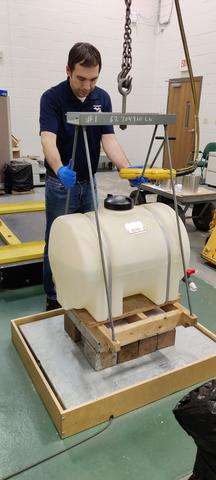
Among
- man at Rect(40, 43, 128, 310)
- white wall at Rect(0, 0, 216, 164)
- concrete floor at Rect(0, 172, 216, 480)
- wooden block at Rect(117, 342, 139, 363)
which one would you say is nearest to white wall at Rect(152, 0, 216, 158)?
white wall at Rect(0, 0, 216, 164)

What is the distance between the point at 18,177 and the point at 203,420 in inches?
208

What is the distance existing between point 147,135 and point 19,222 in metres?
6.59

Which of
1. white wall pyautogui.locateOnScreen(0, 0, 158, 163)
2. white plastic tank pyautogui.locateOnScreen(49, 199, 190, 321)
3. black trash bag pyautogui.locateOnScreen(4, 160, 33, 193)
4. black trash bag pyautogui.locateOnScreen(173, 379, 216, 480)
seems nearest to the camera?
black trash bag pyautogui.locateOnScreen(173, 379, 216, 480)

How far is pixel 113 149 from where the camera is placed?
2.17m

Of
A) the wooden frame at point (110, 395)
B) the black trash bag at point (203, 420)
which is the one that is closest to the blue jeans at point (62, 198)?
the wooden frame at point (110, 395)

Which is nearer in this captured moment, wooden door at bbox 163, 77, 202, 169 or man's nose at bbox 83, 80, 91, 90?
man's nose at bbox 83, 80, 91, 90

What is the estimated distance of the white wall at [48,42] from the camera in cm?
727

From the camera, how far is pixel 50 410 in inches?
65.9

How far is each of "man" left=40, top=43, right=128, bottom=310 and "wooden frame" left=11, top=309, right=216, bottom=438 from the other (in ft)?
2.30

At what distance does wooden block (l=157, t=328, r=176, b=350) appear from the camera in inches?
78.7

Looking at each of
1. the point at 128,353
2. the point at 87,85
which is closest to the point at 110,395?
the point at 128,353

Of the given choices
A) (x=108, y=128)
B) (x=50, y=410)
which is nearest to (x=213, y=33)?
(x=108, y=128)

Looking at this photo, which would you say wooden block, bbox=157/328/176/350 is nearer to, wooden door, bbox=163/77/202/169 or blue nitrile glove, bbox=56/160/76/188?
blue nitrile glove, bbox=56/160/76/188

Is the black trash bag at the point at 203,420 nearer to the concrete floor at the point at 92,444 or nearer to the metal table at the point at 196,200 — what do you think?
the concrete floor at the point at 92,444
